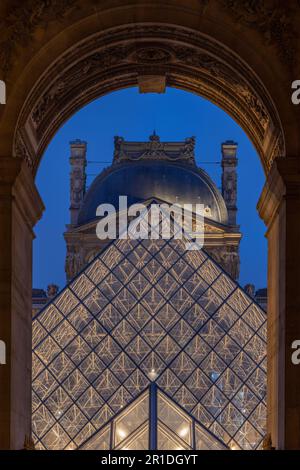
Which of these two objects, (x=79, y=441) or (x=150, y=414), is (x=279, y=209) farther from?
(x=79, y=441)

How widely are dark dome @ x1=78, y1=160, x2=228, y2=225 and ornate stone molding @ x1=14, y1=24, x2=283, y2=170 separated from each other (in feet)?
167

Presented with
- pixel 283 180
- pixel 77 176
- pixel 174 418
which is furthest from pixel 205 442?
pixel 77 176

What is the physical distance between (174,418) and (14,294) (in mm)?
21582

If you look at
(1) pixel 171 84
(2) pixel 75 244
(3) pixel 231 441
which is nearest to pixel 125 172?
(2) pixel 75 244

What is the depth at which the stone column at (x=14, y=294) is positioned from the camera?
1338 cm

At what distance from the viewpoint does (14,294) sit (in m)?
13.8

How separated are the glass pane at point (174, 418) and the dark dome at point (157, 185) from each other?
3241 centimetres

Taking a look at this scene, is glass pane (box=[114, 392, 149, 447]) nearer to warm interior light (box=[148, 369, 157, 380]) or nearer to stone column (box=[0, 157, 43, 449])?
warm interior light (box=[148, 369, 157, 380])

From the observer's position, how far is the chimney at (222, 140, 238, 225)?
67125mm

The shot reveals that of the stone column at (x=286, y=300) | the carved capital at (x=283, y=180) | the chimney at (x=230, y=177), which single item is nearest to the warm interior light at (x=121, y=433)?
the stone column at (x=286, y=300)

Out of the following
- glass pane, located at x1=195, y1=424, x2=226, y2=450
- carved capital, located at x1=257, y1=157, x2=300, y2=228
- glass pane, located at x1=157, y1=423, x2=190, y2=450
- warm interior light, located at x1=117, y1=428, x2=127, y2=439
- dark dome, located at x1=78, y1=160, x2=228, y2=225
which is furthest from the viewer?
dark dome, located at x1=78, y1=160, x2=228, y2=225

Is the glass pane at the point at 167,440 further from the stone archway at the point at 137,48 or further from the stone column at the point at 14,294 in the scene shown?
the stone column at the point at 14,294

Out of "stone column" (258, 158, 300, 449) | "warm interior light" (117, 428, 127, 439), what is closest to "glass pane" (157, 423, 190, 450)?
"warm interior light" (117, 428, 127, 439)

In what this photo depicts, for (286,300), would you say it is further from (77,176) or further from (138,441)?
(77,176)
